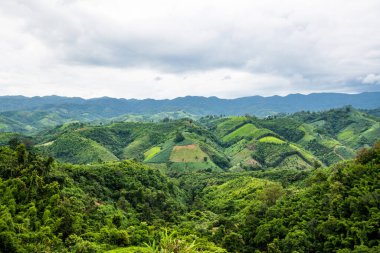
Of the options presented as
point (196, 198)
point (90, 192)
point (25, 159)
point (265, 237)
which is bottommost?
point (196, 198)

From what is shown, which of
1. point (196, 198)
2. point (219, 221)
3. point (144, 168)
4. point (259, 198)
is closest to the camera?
point (219, 221)

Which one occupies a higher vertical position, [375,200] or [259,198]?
[375,200]

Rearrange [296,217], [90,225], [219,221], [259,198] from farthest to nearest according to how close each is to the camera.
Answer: [259,198] < [219,221] < [296,217] < [90,225]

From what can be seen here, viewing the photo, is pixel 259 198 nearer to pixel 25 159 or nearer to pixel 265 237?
pixel 265 237

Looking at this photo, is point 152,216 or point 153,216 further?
point 153,216

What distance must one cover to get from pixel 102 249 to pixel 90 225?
12.1 metres

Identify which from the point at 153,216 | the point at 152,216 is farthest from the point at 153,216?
the point at 152,216

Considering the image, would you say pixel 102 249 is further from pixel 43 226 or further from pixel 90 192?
pixel 90 192

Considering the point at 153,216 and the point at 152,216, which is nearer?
the point at 152,216

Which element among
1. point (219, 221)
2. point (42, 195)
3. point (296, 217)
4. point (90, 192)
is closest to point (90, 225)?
point (42, 195)

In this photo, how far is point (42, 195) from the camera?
62469mm

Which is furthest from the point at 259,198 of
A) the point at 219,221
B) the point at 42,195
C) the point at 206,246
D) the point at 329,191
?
the point at 42,195

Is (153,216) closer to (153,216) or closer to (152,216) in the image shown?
(153,216)

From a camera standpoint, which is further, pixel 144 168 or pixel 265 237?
pixel 144 168
